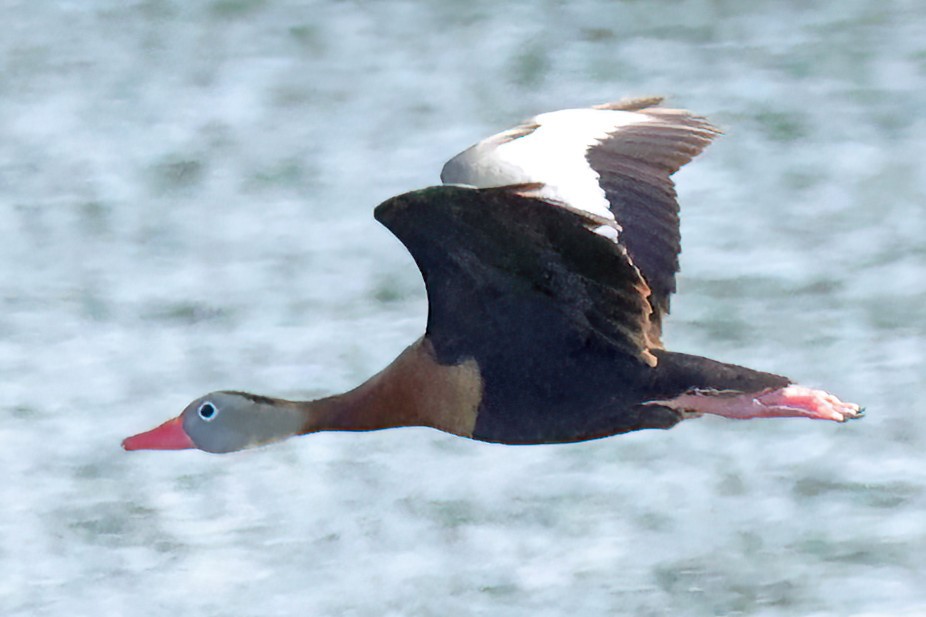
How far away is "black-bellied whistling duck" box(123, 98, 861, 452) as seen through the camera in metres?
4.19

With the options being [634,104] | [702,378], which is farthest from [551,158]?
[702,378]

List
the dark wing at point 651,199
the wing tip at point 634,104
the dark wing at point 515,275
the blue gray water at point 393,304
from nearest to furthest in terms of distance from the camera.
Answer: the dark wing at point 515,275 → the dark wing at point 651,199 → the wing tip at point 634,104 → the blue gray water at point 393,304

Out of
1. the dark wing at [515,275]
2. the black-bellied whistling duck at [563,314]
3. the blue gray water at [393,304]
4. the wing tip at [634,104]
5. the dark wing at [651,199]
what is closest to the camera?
the dark wing at [515,275]

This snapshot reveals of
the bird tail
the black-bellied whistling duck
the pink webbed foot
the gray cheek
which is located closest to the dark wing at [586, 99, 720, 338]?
the black-bellied whistling duck

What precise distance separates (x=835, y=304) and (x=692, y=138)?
4.96 meters

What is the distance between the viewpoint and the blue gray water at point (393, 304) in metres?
7.24

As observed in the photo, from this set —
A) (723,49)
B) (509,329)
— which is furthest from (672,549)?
(723,49)

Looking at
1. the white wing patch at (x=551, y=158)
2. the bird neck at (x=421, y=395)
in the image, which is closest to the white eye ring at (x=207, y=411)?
the bird neck at (x=421, y=395)

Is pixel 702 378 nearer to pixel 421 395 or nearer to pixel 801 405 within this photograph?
pixel 801 405

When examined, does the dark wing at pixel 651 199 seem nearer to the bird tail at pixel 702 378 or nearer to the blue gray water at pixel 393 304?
the bird tail at pixel 702 378

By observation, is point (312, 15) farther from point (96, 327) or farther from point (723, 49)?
point (96, 327)

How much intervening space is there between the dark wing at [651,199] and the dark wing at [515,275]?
24 centimetres

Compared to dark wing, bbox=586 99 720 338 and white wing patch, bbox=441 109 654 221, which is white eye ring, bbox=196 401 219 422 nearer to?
white wing patch, bbox=441 109 654 221

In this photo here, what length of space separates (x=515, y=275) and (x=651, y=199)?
559 mm
